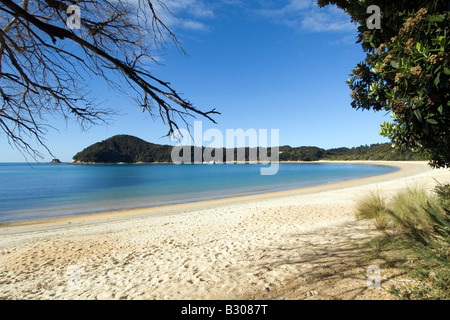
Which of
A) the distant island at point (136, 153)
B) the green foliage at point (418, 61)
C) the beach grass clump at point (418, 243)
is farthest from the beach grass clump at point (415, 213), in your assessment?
the distant island at point (136, 153)

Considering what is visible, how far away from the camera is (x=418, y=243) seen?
3.73 m

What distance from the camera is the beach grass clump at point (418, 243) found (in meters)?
2.58

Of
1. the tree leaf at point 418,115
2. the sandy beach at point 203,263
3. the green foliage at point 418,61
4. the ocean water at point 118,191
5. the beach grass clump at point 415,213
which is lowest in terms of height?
the ocean water at point 118,191

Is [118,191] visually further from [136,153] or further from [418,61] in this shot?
[136,153]

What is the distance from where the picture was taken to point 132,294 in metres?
3.70

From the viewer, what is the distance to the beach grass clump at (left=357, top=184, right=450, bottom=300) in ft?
8.46

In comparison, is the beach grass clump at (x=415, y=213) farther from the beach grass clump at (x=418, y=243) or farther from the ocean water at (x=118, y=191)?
the ocean water at (x=118, y=191)

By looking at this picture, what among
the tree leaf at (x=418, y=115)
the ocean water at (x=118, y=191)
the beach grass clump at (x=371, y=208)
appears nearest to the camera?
the tree leaf at (x=418, y=115)

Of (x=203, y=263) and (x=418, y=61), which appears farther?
(x=203, y=263)

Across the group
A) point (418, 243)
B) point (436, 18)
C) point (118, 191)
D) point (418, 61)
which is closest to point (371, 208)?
point (418, 243)

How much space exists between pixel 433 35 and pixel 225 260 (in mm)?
4428

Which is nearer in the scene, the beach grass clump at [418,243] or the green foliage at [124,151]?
the beach grass clump at [418,243]

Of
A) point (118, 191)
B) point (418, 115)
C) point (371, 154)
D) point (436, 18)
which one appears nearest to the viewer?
point (436, 18)

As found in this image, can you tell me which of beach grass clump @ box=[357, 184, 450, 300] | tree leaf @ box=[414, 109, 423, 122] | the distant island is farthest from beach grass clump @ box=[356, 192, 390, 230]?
the distant island
